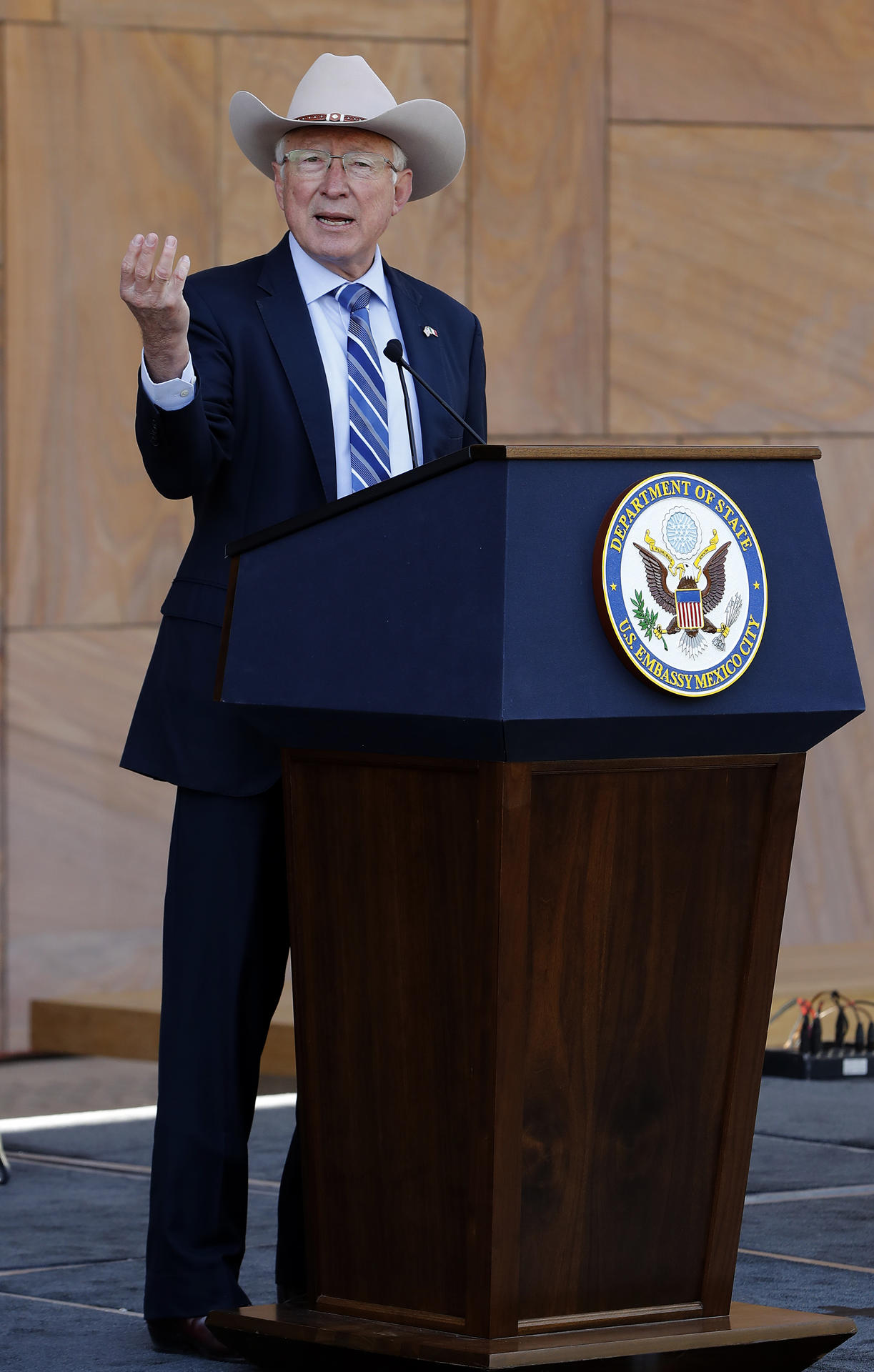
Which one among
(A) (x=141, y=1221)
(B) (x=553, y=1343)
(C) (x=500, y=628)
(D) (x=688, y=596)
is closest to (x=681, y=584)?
(D) (x=688, y=596)

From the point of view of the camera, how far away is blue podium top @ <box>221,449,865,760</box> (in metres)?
1.92

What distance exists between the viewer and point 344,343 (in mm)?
2518

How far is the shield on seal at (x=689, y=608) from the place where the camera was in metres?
1.97

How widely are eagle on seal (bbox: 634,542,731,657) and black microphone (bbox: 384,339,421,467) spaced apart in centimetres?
40

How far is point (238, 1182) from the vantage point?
2508 mm

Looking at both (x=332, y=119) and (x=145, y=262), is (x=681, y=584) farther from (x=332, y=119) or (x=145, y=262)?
(x=332, y=119)

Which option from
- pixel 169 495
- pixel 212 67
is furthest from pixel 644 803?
pixel 212 67

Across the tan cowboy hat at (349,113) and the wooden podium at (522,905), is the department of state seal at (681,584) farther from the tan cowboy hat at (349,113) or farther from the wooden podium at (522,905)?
the tan cowboy hat at (349,113)

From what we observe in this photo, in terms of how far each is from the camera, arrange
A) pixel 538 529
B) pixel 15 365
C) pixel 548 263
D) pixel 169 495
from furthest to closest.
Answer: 1. pixel 548 263
2. pixel 15 365
3. pixel 169 495
4. pixel 538 529

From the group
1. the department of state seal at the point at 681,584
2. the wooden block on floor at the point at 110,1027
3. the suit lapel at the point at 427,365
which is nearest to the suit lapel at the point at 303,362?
the suit lapel at the point at 427,365

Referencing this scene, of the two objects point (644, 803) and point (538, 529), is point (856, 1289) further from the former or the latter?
point (538, 529)

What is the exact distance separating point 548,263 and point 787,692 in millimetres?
3509

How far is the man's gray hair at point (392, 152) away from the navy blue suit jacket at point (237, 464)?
0.11m

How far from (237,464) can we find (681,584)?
2.34 feet
